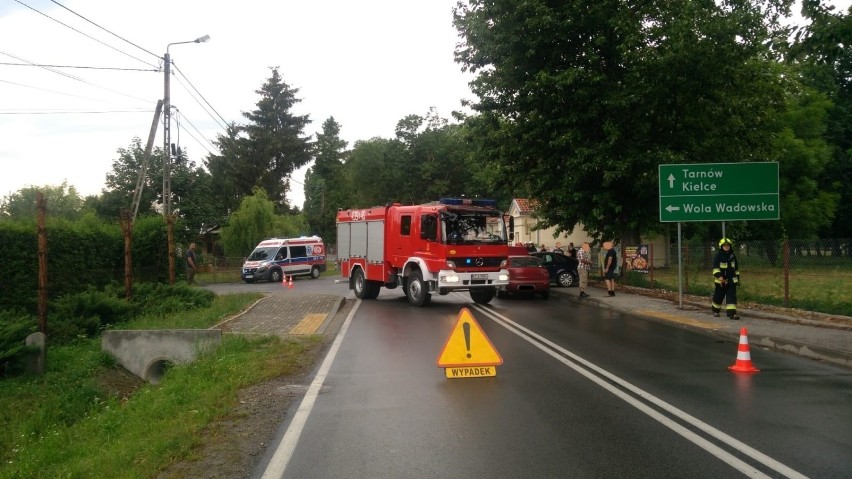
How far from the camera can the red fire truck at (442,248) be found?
18.0 meters

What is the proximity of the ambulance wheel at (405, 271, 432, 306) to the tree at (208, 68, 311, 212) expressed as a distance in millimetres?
43183

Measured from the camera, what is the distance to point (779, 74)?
87.1ft

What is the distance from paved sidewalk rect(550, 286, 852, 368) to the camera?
10.7 metres

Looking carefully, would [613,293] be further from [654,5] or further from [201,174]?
[201,174]

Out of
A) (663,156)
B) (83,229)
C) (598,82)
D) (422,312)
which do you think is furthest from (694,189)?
(83,229)

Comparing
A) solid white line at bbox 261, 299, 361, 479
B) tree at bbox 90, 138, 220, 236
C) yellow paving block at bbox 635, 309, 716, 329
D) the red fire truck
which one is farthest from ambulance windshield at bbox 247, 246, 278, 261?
solid white line at bbox 261, 299, 361, 479

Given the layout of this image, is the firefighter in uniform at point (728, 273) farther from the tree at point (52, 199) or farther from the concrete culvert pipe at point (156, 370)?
the tree at point (52, 199)

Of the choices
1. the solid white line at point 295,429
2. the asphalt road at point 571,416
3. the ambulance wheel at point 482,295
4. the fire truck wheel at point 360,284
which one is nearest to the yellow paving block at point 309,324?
the asphalt road at point 571,416

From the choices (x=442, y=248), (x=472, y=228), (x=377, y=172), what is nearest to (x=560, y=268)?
(x=472, y=228)

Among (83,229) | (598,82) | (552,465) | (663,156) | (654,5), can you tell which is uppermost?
(654,5)

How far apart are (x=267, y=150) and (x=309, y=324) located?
158 feet

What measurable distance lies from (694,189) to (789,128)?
27.4 m

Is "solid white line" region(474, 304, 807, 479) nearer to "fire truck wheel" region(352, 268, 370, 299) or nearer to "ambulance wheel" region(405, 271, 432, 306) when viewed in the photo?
"ambulance wheel" region(405, 271, 432, 306)

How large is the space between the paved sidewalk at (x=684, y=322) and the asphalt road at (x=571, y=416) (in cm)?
60
